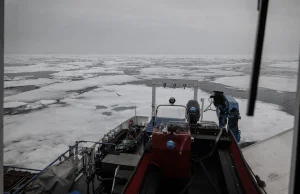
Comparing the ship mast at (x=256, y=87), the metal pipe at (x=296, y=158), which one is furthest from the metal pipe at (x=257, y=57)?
the metal pipe at (x=296, y=158)

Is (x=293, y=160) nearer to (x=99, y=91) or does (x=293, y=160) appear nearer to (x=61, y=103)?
(x=61, y=103)

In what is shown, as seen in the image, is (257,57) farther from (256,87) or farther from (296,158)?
(296,158)

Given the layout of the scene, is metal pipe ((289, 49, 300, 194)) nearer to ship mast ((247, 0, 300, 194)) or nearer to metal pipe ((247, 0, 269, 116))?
ship mast ((247, 0, 300, 194))

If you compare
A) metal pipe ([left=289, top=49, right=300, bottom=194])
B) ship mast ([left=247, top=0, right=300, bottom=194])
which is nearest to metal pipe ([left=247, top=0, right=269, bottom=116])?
ship mast ([left=247, top=0, right=300, bottom=194])

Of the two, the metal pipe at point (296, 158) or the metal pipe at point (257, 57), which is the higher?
the metal pipe at point (257, 57)

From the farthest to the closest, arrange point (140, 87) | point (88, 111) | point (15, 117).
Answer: point (140, 87), point (88, 111), point (15, 117)

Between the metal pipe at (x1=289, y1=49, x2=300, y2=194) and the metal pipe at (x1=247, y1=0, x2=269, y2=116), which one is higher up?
the metal pipe at (x1=247, y1=0, x2=269, y2=116)

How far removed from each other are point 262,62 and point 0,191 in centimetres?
114

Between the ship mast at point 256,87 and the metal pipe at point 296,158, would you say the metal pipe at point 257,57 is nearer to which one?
the ship mast at point 256,87

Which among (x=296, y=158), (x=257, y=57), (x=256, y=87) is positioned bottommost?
(x=296, y=158)

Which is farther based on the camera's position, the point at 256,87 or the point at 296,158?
the point at 256,87

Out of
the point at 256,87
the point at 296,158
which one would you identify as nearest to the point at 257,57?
the point at 256,87

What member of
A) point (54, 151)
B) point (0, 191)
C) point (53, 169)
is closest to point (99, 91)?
point (54, 151)

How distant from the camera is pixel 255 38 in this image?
33.9 inches
